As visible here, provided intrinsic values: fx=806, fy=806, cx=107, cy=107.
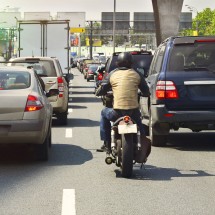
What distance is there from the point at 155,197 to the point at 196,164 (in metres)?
3.05

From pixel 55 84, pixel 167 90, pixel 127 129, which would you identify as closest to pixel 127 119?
pixel 127 129

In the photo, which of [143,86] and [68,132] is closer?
[143,86]

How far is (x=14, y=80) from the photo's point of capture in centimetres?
1248

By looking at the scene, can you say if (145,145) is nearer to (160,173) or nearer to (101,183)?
(160,173)

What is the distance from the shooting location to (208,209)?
26.6 feet

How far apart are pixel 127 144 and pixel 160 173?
98 cm

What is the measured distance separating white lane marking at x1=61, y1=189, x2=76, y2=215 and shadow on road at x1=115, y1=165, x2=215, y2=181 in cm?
136

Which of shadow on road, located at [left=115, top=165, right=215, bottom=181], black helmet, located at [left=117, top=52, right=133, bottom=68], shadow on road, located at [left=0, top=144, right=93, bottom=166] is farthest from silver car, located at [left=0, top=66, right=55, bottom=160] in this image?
black helmet, located at [left=117, top=52, right=133, bottom=68]

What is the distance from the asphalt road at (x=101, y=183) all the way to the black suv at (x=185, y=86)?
0.55 meters

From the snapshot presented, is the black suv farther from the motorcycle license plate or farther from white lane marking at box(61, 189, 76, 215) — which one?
white lane marking at box(61, 189, 76, 215)

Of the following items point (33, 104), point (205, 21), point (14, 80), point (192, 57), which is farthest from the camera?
point (205, 21)

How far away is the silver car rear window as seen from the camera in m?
12.3

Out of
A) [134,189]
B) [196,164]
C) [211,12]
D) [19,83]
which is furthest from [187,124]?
[211,12]

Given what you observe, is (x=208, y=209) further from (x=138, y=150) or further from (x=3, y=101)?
(x=3, y=101)
